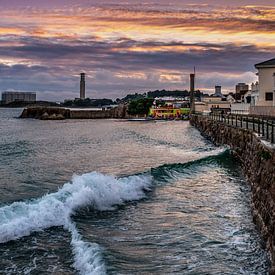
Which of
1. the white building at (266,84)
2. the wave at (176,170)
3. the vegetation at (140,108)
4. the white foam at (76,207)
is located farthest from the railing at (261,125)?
the vegetation at (140,108)

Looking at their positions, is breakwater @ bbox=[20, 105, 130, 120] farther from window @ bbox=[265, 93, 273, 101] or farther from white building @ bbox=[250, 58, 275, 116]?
window @ bbox=[265, 93, 273, 101]

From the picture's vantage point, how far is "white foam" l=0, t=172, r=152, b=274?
10860mm

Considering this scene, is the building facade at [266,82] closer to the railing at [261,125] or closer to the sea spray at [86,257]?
the railing at [261,125]

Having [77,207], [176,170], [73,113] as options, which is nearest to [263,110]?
[176,170]

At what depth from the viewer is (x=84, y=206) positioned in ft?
52.5

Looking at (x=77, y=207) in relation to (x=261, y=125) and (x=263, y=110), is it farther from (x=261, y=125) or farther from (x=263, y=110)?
(x=263, y=110)

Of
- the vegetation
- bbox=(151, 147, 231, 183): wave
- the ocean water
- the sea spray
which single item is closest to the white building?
bbox=(151, 147, 231, 183): wave

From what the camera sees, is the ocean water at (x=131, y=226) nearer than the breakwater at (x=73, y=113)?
Yes

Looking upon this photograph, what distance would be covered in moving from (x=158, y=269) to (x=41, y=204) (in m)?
5.60

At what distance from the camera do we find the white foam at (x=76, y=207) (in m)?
10.9

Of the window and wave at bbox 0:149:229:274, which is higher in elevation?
the window

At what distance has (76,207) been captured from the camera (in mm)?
15609

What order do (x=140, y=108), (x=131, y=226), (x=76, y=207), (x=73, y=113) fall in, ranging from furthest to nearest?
1. (x=73, y=113)
2. (x=140, y=108)
3. (x=76, y=207)
4. (x=131, y=226)

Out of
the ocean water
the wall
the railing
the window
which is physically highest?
the window
